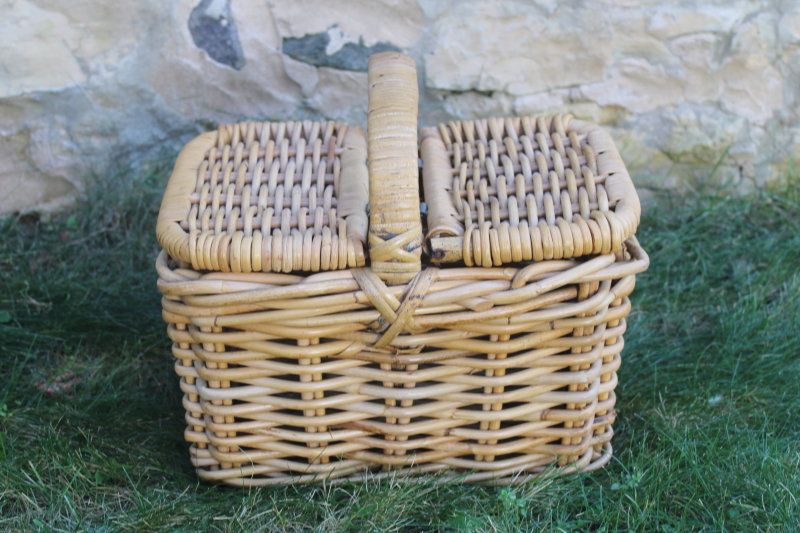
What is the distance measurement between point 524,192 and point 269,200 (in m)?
0.40

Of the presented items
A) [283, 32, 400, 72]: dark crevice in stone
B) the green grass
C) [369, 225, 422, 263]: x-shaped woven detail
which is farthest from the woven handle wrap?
[283, 32, 400, 72]: dark crevice in stone

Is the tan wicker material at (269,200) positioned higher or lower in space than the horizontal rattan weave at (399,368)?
higher

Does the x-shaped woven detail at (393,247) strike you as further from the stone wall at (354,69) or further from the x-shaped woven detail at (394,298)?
the stone wall at (354,69)

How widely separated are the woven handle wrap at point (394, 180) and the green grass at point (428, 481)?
1.28ft

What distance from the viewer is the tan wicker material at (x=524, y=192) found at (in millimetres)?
970

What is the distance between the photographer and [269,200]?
1.09 m

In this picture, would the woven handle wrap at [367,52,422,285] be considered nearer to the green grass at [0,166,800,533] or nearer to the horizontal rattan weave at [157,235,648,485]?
the horizontal rattan weave at [157,235,648,485]

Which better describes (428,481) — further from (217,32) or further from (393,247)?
(217,32)

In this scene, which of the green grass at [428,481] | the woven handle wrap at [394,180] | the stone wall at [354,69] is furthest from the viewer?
the stone wall at [354,69]

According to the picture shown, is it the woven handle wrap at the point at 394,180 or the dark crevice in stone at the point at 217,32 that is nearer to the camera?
the woven handle wrap at the point at 394,180

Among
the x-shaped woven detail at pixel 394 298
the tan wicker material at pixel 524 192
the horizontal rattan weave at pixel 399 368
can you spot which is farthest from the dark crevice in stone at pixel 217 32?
the x-shaped woven detail at pixel 394 298

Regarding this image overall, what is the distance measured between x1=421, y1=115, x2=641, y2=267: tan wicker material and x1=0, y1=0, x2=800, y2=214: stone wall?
0.52 metres

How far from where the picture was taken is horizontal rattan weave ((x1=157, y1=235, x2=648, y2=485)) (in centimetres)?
97

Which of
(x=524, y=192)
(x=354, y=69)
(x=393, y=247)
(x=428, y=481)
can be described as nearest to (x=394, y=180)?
(x=393, y=247)
